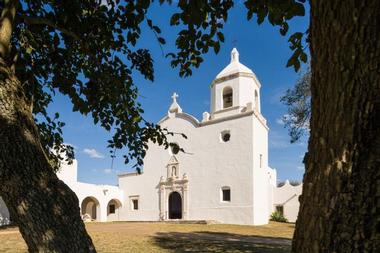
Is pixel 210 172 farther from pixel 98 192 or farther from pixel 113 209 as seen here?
pixel 113 209

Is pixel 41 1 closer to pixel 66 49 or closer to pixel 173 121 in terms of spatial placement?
pixel 66 49

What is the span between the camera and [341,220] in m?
1.18

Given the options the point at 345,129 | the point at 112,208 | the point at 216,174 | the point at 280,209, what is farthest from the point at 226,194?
the point at 345,129

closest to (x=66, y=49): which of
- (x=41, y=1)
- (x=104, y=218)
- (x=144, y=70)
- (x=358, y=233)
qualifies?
(x=41, y=1)

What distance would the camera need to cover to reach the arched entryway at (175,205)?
883 inches

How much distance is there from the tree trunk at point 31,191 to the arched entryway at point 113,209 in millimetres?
24569

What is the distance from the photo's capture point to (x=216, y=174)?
68.0ft

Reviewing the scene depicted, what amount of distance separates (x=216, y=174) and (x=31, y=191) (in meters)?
19.2

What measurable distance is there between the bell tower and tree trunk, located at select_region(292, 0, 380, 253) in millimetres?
18893

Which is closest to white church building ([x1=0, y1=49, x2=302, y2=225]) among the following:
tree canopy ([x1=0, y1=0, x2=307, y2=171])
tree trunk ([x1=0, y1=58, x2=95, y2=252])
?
tree canopy ([x1=0, y1=0, x2=307, y2=171])

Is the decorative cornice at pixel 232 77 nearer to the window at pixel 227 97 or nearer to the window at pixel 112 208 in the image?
the window at pixel 227 97

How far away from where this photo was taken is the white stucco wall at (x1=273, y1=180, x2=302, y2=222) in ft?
73.3

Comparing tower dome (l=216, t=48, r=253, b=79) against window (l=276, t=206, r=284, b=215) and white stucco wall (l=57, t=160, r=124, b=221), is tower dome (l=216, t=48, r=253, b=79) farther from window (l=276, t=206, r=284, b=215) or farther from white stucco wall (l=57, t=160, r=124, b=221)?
white stucco wall (l=57, t=160, r=124, b=221)

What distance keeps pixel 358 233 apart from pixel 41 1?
430cm
